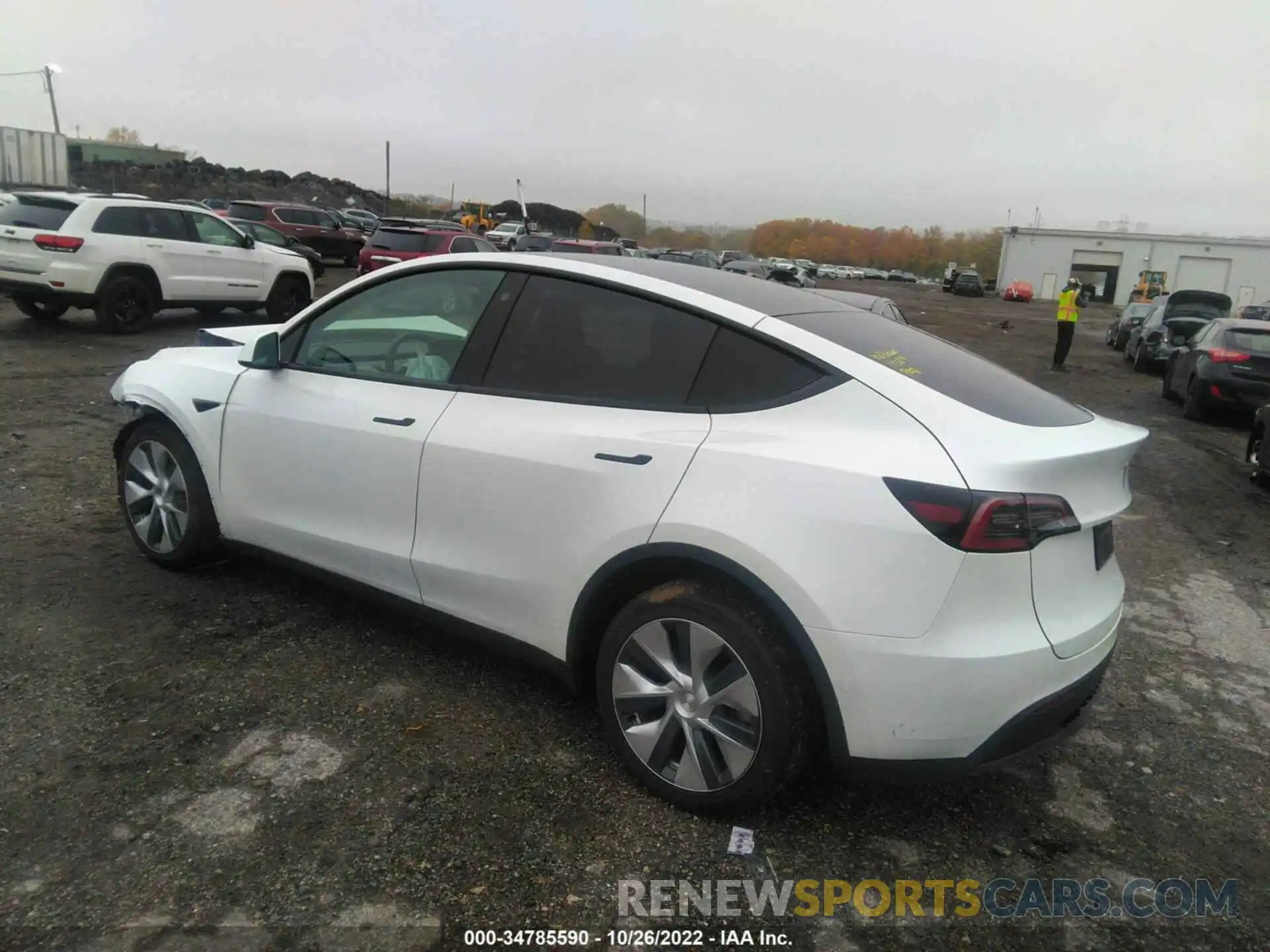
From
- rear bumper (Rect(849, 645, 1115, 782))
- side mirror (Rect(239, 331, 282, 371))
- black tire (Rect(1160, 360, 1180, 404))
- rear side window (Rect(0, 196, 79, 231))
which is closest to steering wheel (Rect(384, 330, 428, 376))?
side mirror (Rect(239, 331, 282, 371))

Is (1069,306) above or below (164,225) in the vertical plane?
below

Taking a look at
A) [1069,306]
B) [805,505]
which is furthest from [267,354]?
[1069,306]

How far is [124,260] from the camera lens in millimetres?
12008

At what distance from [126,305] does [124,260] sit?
0.62 meters

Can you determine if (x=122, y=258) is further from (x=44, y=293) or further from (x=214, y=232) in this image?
(x=214, y=232)

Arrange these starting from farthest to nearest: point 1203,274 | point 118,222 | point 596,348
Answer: point 1203,274 → point 118,222 → point 596,348

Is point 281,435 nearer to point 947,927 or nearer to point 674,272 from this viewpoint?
point 674,272

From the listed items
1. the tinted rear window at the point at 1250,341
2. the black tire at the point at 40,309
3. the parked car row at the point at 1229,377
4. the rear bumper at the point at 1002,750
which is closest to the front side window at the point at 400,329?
the rear bumper at the point at 1002,750

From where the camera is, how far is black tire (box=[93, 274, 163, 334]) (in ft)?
39.2

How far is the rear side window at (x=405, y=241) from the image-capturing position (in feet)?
56.7

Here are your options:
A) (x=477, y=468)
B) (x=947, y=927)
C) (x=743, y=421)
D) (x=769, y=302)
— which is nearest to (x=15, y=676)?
(x=477, y=468)

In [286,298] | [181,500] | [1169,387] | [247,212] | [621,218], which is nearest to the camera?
[181,500]

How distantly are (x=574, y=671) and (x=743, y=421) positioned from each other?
40.7 inches

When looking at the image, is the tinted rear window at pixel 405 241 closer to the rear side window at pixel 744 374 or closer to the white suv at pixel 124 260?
the white suv at pixel 124 260
